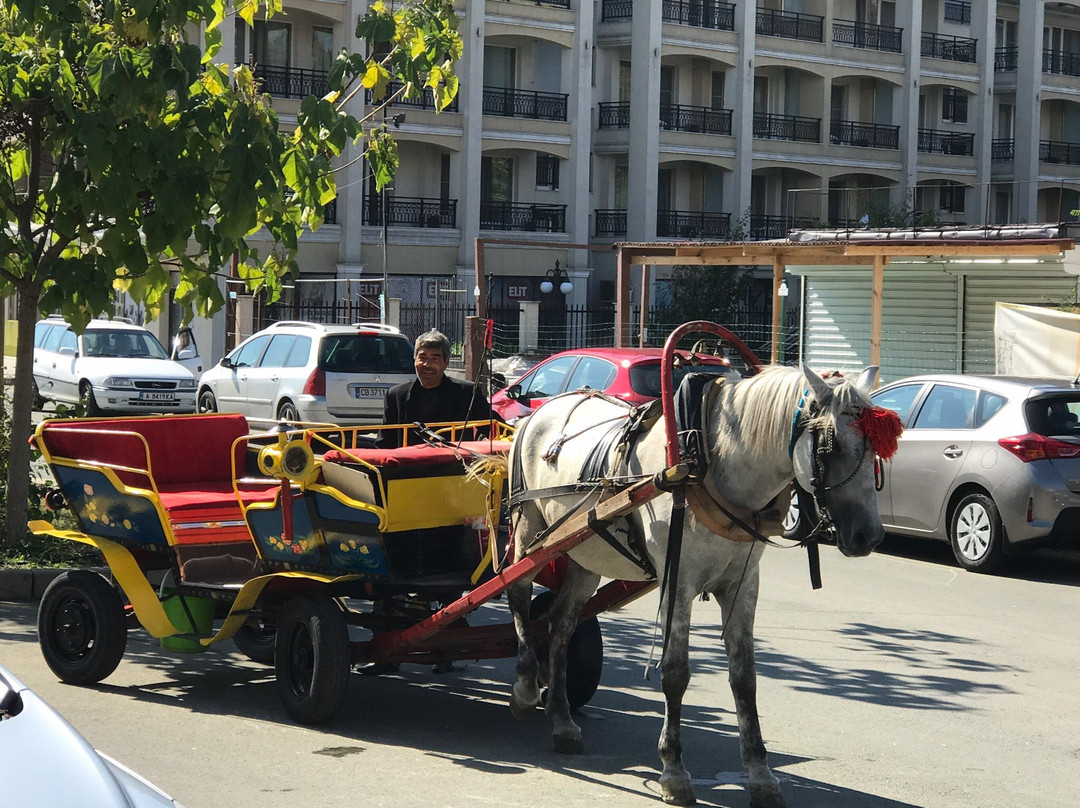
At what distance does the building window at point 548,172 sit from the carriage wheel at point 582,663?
3965 centimetres

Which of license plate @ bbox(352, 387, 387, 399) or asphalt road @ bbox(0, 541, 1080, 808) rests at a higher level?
license plate @ bbox(352, 387, 387, 399)

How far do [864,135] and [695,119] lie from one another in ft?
25.0

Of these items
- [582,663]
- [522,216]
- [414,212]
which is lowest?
[582,663]

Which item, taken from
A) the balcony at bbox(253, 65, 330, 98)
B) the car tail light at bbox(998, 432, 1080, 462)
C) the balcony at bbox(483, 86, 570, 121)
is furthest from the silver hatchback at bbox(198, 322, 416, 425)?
the balcony at bbox(483, 86, 570, 121)

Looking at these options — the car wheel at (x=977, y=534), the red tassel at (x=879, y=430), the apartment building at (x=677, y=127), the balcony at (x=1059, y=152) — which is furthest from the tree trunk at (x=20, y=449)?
the balcony at (x=1059, y=152)

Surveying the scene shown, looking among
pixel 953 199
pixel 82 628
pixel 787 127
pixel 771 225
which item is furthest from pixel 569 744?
pixel 953 199

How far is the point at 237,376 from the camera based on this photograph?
21828 millimetres

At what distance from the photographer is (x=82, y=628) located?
25.6 ft

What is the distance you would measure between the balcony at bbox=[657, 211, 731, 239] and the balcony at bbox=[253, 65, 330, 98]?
529 inches

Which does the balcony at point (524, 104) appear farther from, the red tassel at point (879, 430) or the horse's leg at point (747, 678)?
the red tassel at point (879, 430)

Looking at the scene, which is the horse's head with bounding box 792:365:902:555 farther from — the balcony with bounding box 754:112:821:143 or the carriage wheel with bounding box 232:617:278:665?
the balcony with bounding box 754:112:821:143

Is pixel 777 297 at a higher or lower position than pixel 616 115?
lower

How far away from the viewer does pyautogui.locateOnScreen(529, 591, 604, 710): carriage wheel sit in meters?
7.36

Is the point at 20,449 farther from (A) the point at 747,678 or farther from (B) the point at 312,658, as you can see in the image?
(A) the point at 747,678
